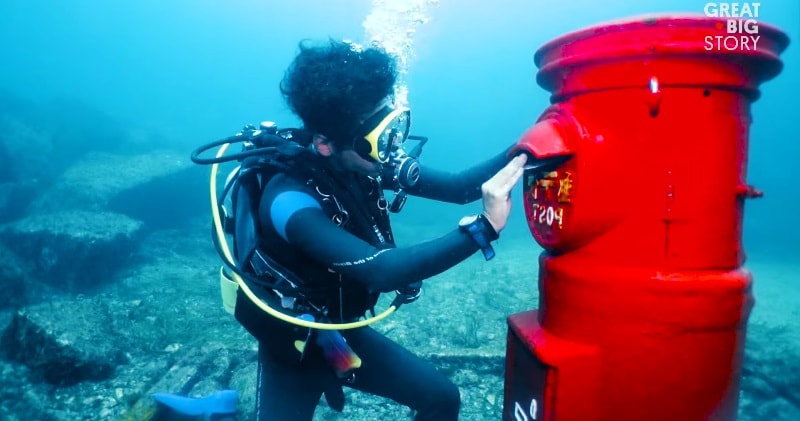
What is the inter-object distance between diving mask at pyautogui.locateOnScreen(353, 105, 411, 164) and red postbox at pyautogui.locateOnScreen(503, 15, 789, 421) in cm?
100

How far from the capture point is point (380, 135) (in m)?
2.42

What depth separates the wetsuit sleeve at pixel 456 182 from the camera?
2.86 meters

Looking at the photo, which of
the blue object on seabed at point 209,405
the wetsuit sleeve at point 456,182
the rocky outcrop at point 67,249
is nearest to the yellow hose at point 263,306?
the wetsuit sleeve at point 456,182

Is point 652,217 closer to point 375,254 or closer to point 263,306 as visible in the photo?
point 375,254

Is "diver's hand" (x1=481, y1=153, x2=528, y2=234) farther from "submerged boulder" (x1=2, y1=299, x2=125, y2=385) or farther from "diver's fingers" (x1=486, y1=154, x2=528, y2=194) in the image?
"submerged boulder" (x1=2, y1=299, x2=125, y2=385)

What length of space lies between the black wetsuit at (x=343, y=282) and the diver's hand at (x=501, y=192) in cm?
16

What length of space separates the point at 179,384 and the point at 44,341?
182cm

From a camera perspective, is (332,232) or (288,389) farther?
(288,389)

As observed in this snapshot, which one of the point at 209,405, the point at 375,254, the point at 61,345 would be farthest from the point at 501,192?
the point at 61,345

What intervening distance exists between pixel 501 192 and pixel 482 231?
0.69ft

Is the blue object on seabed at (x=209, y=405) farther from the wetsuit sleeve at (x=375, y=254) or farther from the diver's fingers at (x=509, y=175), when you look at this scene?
the diver's fingers at (x=509, y=175)

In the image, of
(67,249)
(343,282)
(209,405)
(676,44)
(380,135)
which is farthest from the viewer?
(67,249)

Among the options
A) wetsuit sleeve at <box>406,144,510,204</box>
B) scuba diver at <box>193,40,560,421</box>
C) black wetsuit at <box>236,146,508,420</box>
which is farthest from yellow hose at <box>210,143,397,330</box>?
wetsuit sleeve at <box>406,144,510,204</box>

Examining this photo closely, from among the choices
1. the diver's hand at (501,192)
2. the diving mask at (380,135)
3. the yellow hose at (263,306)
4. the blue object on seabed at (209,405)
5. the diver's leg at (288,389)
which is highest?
the diving mask at (380,135)
